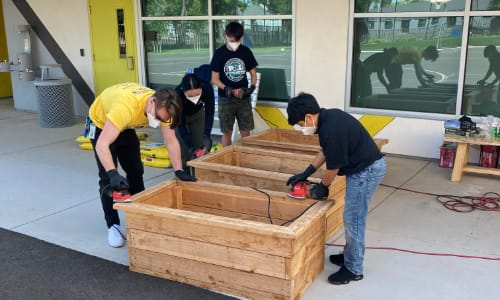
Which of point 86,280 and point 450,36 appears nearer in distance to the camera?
point 86,280

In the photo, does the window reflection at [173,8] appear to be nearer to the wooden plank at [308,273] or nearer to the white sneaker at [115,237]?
the white sneaker at [115,237]

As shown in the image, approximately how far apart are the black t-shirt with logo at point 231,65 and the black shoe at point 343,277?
9.41 feet

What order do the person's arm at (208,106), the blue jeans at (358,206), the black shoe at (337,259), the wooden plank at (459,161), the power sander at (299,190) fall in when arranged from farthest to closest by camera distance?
the wooden plank at (459,161) → the person's arm at (208,106) → the black shoe at (337,259) → the power sander at (299,190) → the blue jeans at (358,206)

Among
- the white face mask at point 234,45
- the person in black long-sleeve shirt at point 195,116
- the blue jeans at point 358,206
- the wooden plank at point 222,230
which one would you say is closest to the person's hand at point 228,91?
the white face mask at point 234,45

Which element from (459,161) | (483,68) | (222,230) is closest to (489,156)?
(459,161)

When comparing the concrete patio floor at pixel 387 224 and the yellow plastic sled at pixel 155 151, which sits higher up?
the yellow plastic sled at pixel 155 151

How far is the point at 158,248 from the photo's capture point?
3.11m

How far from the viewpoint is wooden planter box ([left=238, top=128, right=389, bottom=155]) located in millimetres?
4773

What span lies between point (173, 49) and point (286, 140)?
10.7ft

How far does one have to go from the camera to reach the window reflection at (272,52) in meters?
6.71

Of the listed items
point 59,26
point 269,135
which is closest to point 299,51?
point 269,135

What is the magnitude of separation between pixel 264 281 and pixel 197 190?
1.01 m

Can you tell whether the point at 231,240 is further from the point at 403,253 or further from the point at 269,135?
the point at 269,135

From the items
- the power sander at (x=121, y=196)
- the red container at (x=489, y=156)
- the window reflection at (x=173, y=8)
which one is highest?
the window reflection at (x=173, y=8)
